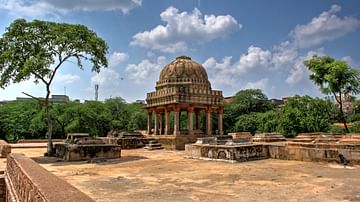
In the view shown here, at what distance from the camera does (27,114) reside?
115 feet

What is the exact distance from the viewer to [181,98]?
2186 cm

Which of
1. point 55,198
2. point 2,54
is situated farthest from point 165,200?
point 2,54

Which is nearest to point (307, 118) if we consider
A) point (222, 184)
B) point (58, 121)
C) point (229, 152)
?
point (229, 152)

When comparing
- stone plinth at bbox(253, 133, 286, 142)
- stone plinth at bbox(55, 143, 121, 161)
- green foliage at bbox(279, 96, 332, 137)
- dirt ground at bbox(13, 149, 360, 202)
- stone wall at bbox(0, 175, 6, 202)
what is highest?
green foliage at bbox(279, 96, 332, 137)

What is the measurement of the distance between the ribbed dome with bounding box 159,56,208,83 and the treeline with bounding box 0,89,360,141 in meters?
7.94

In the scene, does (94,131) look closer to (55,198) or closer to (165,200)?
(165,200)

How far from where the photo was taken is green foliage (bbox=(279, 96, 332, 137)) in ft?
82.0

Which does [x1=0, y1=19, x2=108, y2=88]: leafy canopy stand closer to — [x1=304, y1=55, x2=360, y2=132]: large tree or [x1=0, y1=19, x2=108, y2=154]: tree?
[x1=0, y1=19, x2=108, y2=154]: tree

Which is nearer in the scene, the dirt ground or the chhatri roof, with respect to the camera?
the dirt ground

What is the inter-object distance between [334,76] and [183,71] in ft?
35.0

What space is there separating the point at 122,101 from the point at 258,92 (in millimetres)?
18830

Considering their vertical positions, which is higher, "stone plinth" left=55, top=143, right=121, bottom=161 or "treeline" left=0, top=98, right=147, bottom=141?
"treeline" left=0, top=98, right=147, bottom=141

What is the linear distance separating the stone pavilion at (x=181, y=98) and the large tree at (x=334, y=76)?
720cm

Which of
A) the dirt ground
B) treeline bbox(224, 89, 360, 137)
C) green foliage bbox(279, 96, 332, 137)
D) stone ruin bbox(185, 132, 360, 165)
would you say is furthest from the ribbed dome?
the dirt ground
